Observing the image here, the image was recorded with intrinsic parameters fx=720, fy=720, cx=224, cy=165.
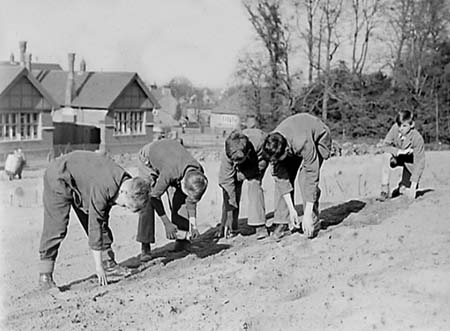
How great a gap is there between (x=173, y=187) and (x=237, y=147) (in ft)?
2.31

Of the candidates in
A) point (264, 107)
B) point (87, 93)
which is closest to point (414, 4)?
point (264, 107)

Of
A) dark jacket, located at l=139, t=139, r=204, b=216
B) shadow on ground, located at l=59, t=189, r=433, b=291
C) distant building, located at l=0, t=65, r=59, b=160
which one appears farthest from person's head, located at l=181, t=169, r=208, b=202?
distant building, located at l=0, t=65, r=59, b=160

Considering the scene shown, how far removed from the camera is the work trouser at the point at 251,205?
7.43m

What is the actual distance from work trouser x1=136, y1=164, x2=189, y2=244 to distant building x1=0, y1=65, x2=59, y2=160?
22184 millimetres

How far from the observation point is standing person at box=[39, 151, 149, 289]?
5.44 m

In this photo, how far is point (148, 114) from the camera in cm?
3750

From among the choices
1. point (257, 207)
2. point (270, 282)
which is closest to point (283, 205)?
point (257, 207)

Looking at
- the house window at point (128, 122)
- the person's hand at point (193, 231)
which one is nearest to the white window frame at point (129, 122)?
the house window at point (128, 122)

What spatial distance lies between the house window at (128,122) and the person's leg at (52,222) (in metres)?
30.3

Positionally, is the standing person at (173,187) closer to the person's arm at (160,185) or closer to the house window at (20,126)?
the person's arm at (160,185)

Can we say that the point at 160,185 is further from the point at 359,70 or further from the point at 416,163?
the point at 359,70

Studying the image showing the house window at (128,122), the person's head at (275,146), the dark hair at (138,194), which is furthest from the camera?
the house window at (128,122)

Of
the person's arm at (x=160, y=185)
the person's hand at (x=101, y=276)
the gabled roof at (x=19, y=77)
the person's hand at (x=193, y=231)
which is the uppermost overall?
the gabled roof at (x=19, y=77)

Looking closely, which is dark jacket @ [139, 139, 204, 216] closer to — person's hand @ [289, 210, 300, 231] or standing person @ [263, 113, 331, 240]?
standing person @ [263, 113, 331, 240]
